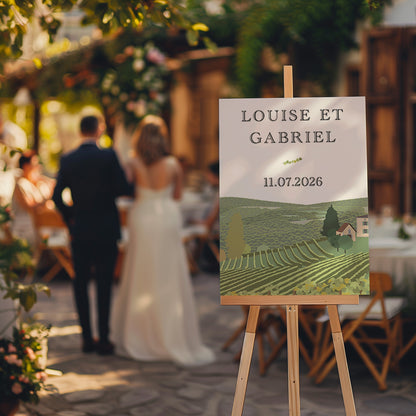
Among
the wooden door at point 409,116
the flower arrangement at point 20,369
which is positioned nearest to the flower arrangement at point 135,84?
the wooden door at point 409,116

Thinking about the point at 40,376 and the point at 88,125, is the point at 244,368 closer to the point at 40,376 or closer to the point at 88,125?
the point at 40,376

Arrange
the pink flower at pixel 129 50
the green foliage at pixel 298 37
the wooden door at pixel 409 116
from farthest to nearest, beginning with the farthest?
the pink flower at pixel 129 50
the green foliage at pixel 298 37
the wooden door at pixel 409 116

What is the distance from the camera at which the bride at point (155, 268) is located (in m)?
5.88

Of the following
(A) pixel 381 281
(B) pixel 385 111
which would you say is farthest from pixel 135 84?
(A) pixel 381 281

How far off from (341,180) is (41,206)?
20.4 feet

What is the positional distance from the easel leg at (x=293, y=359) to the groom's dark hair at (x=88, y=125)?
9.72 ft

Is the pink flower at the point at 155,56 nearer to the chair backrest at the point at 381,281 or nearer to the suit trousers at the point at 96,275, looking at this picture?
the suit trousers at the point at 96,275

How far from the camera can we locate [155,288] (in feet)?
19.5

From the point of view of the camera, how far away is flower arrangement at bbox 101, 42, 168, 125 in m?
10.4

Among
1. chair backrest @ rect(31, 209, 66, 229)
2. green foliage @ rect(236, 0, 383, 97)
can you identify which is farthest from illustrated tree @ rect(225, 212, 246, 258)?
chair backrest @ rect(31, 209, 66, 229)

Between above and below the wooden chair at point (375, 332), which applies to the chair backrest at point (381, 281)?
above

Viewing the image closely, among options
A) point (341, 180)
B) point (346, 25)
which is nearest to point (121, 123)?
point (346, 25)

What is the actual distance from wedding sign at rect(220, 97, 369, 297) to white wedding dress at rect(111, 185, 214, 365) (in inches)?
102

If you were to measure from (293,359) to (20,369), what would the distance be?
1536 mm
